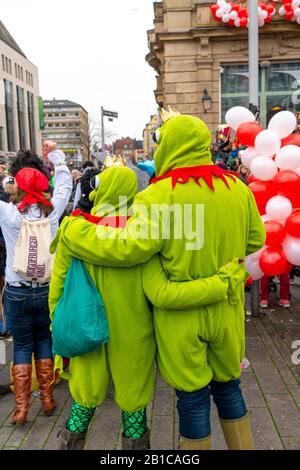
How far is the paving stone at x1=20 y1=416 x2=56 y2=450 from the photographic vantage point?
2785 mm

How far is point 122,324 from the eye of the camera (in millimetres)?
2102

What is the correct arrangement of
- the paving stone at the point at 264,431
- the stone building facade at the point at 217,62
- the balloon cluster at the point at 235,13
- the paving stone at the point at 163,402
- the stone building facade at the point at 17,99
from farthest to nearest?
the stone building facade at the point at 17,99 → the stone building facade at the point at 217,62 → the balloon cluster at the point at 235,13 → the paving stone at the point at 163,402 → the paving stone at the point at 264,431

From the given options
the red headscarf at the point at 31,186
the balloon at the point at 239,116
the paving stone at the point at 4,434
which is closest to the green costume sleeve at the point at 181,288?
the red headscarf at the point at 31,186

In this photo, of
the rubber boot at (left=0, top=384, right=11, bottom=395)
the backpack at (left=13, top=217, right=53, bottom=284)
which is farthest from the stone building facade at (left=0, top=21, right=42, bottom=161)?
the backpack at (left=13, top=217, right=53, bottom=284)

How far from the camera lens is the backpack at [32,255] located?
9.62 ft

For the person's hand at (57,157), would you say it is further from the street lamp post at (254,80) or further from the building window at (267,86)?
the building window at (267,86)

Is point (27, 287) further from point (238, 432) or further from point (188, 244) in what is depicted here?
point (238, 432)

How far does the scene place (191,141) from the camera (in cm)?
200

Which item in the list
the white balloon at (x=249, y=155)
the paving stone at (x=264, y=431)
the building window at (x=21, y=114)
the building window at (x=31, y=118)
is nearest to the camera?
the paving stone at (x=264, y=431)

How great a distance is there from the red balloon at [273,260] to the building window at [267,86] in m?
10.6

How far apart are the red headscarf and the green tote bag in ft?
3.52

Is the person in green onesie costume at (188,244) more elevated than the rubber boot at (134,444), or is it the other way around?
the person in green onesie costume at (188,244)

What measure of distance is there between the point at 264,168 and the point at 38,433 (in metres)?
2.73

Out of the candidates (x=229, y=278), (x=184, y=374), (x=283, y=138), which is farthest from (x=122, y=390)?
(x=283, y=138)
